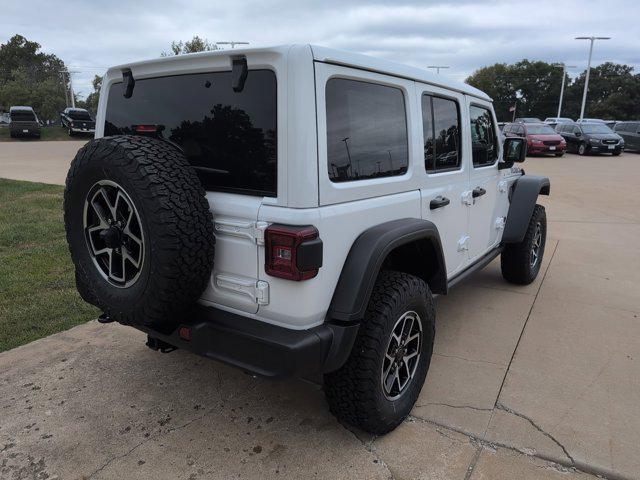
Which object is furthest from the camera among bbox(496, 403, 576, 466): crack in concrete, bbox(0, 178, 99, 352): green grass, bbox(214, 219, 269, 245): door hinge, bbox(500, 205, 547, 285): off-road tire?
bbox(500, 205, 547, 285): off-road tire

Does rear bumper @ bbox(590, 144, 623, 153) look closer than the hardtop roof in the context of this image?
No

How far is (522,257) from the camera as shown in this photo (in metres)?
4.72

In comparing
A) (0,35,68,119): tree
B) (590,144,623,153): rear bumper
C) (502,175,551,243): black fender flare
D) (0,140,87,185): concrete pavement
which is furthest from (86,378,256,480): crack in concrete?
(0,35,68,119): tree

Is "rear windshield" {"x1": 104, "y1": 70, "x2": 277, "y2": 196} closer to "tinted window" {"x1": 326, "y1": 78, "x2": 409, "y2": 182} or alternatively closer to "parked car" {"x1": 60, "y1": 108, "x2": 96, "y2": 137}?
"tinted window" {"x1": 326, "y1": 78, "x2": 409, "y2": 182}

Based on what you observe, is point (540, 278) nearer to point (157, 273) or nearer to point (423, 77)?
point (423, 77)

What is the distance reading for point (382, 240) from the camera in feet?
7.63

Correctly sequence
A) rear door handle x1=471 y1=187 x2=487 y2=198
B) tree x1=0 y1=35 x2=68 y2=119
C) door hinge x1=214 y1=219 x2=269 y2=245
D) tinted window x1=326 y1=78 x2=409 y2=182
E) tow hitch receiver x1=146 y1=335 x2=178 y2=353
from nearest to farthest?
door hinge x1=214 y1=219 x2=269 y2=245
tinted window x1=326 y1=78 x2=409 y2=182
tow hitch receiver x1=146 y1=335 x2=178 y2=353
rear door handle x1=471 y1=187 x2=487 y2=198
tree x1=0 y1=35 x2=68 y2=119

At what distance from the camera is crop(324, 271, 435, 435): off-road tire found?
2.36m

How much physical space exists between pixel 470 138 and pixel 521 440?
206 centimetres

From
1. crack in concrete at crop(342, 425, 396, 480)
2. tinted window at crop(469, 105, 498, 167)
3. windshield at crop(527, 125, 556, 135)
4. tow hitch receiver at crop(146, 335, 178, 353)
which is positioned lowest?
crack in concrete at crop(342, 425, 396, 480)

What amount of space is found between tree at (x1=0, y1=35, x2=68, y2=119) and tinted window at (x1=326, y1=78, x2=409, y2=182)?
2170 inches

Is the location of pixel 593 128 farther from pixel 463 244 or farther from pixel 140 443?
pixel 140 443

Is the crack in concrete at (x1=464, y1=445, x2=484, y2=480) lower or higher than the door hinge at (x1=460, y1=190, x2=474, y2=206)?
lower

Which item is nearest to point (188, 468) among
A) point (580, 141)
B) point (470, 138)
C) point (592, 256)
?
point (470, 138)
